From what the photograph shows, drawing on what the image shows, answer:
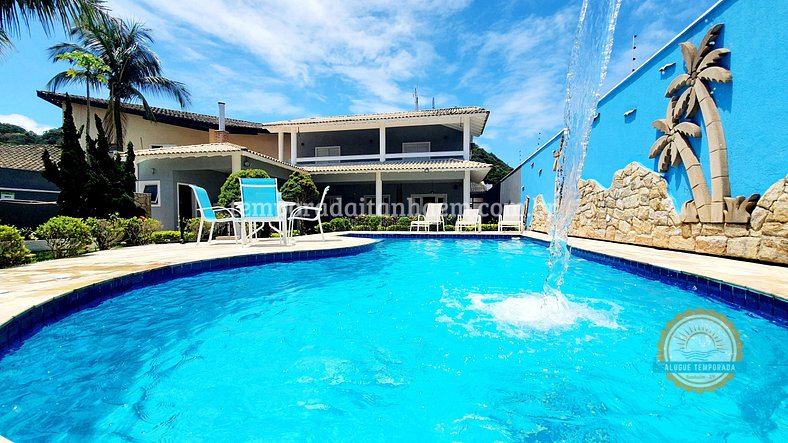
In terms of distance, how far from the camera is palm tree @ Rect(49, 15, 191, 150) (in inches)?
591

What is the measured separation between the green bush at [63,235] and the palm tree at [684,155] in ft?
34.4

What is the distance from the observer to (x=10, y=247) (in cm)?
427

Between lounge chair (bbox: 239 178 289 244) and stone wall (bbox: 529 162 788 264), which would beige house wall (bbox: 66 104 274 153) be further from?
stone wall (bbox: 529 162 788 264)

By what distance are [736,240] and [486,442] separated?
236 inches

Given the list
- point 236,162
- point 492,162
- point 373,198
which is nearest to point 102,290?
point 236,162

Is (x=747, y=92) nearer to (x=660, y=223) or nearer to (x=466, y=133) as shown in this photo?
(x=660, y=223)

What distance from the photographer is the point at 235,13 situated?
8.66 meters

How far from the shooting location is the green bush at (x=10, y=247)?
418 centimetres

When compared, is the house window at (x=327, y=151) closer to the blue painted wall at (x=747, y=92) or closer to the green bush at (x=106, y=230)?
the green bush at (x=106, y=230)

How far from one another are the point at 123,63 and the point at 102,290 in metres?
17.7

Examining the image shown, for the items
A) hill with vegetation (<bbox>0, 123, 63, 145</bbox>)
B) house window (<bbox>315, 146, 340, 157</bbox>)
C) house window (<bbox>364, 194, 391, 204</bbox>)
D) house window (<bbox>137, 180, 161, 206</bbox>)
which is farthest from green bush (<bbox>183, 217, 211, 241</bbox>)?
hill with vegetation (<bbox>0, 123, 63, 145</bbox>)

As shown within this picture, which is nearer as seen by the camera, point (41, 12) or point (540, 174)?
point (41, 12)

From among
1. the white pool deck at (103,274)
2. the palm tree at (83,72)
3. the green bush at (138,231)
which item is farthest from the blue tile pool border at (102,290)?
the palm tree at (83,72)

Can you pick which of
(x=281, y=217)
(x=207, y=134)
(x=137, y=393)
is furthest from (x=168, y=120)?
(x=137, y=393)
